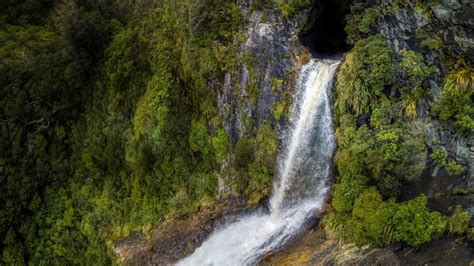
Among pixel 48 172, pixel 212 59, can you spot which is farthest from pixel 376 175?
pixel 48 172

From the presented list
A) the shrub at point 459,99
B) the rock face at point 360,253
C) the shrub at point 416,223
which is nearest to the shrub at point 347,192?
the rock face at point 360,253

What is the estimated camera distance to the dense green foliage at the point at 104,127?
17.5m

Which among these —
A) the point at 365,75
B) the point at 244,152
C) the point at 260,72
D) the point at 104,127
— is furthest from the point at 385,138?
the point at 104,127

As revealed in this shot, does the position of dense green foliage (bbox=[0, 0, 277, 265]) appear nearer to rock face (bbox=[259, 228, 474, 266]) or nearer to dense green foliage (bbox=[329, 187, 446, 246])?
rock face (bbox=[259, 228, 474, 266])

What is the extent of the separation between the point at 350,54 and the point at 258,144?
482 centimetres

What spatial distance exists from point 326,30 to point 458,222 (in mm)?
8652

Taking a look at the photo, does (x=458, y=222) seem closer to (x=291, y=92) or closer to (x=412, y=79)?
(x=412, y=79)

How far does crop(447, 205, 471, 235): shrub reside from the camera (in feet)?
37.8

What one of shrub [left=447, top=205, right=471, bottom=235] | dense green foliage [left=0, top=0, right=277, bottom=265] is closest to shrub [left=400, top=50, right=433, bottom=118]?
shrub [left=447, top=205, right=471, bottom=235]

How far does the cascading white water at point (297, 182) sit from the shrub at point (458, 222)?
4.05 m

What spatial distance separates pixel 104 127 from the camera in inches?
748

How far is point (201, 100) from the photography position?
57.6ft

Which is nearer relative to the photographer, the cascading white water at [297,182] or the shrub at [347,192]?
the shrub at [347,192]

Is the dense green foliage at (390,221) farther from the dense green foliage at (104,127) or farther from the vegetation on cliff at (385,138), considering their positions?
the dense green foliage at (104,127)
